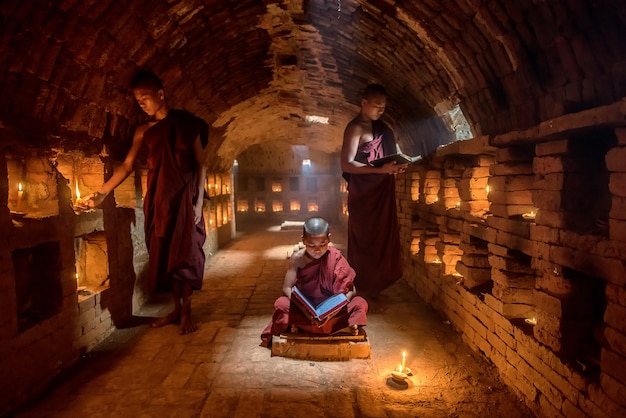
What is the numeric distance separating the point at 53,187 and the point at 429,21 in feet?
14.7

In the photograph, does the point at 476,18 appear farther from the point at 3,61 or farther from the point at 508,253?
the point at 3,61

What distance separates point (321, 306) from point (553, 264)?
7.52ft

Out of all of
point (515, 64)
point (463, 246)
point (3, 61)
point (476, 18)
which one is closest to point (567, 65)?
point (515, 64)

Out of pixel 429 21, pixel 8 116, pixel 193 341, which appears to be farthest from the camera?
pixel 193 341

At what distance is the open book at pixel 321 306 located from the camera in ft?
13.1

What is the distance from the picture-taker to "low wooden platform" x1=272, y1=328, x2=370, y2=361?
4.10 meters

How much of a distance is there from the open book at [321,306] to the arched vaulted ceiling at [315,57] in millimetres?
2589

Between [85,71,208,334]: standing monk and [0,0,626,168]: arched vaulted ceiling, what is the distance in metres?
0.45

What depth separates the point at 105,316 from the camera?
185 inches

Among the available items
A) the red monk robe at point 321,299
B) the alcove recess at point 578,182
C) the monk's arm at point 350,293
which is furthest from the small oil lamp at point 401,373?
the alcove recess at point 578,182

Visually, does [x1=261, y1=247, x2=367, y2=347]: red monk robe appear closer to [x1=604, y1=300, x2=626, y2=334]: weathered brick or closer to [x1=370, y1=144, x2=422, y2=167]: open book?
[x1=370, y1=144, x2=422, y2=167]: open book

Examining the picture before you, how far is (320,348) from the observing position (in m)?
4.11

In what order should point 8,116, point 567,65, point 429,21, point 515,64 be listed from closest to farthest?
point 567,65 < point 8,116 < point 515,64 < point 429,21

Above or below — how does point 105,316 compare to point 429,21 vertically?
below
